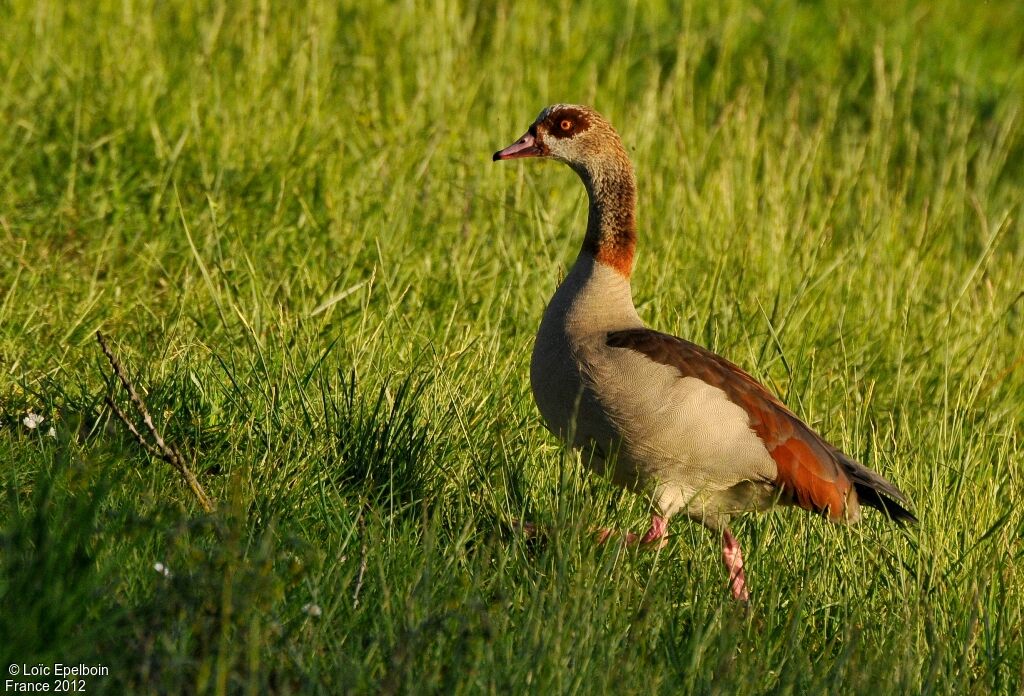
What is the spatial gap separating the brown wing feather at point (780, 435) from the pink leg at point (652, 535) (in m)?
0.37

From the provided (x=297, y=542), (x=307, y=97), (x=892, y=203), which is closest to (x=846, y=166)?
(x=892, y=203)

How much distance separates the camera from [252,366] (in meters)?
4.41

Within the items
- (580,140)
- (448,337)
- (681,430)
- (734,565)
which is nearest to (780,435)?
(681,430)

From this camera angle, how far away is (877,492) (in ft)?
13.8

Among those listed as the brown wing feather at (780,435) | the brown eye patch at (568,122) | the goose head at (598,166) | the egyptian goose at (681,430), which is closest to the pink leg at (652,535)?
the egyptian goose at (681,430)

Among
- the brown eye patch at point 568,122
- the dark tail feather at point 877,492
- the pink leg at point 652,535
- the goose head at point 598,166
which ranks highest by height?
the brown eye patch at point 568,122

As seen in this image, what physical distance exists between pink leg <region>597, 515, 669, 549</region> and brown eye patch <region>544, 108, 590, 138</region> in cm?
131

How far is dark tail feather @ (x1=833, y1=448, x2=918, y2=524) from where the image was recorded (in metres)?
4.15

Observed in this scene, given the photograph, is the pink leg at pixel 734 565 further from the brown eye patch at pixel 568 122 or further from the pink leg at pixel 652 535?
the brown eye patch at pixel 568 122

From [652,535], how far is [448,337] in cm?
128

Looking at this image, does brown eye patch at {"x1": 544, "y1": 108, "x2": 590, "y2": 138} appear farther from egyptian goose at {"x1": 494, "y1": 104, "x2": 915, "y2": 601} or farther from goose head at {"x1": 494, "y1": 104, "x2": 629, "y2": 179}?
egyptian goose at {"x1": 494, "y1": 104, "x2": 915, "y2": 601}

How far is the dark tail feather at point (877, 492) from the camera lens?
415 centimetres

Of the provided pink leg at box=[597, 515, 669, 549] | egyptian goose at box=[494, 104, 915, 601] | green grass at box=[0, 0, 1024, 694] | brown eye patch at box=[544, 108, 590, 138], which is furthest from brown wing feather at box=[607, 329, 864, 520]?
brown eye patch at box=[544, 108, 590, 138]

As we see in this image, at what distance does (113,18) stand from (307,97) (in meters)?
1.22
